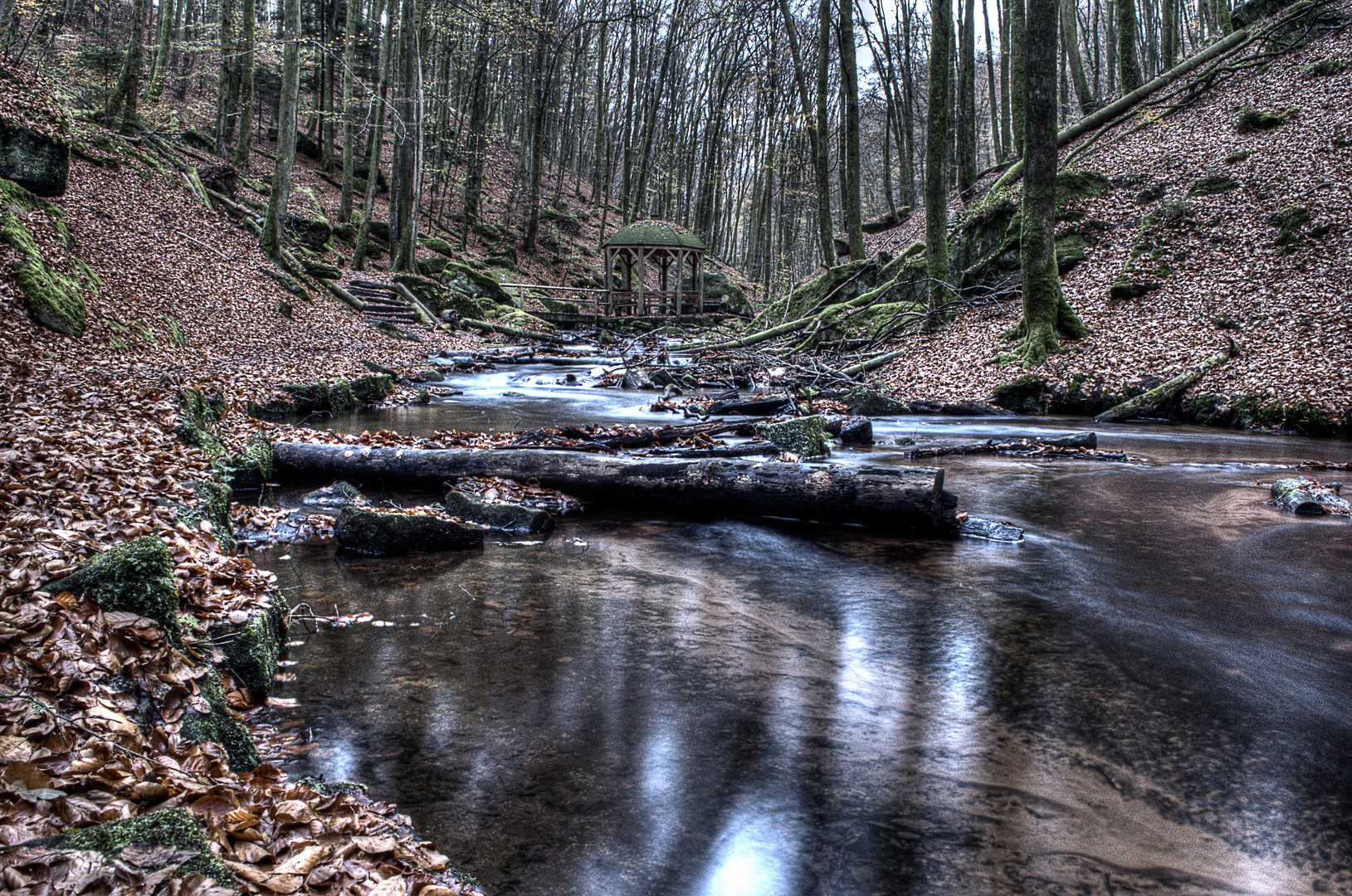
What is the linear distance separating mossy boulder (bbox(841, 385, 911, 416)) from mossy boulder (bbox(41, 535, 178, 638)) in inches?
437

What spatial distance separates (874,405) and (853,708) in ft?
32.7

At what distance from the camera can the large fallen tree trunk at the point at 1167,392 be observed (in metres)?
12.1

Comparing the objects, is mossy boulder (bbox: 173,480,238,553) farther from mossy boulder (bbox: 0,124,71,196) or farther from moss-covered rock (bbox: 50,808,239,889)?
mossy boulder (bbox: 0,124,71,196)

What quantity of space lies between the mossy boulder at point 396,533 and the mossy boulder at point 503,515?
1.77 feet

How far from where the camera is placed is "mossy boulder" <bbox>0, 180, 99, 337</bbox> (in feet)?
31.6

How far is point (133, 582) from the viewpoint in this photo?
9.86 ft

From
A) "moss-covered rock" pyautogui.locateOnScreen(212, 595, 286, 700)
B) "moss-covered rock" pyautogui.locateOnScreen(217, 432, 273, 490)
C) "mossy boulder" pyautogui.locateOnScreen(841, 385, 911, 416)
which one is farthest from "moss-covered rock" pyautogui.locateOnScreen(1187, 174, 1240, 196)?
"moss-covered rock" pyautogui.locateOnScreen(212, 595, 286, 700)

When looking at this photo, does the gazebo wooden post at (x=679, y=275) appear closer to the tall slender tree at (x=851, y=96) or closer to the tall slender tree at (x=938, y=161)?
the tall slender tree at (x=851, y=96)

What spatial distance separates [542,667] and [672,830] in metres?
1.39

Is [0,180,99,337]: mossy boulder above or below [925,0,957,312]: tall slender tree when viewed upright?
below

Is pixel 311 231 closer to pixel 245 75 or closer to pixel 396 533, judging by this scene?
pixel 245 75

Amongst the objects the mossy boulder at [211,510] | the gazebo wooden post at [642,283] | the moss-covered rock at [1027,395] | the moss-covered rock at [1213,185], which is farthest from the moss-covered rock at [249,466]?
the gazebo wooden post at [642,283]

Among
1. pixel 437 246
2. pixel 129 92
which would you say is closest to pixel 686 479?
pixel 129 92

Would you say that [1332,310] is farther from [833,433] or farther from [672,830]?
[672,830]
